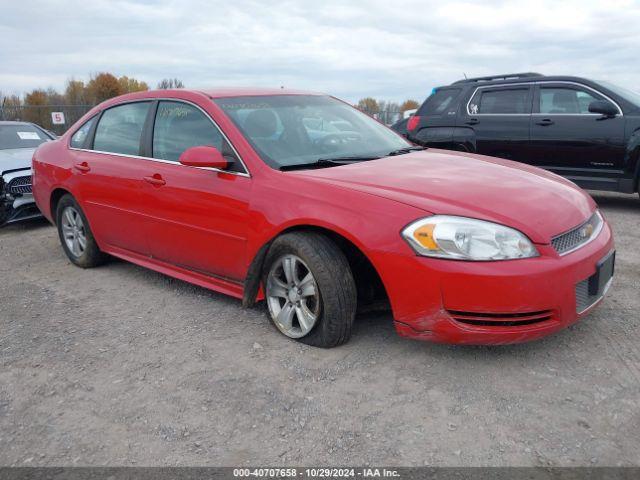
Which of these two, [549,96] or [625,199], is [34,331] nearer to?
[549,96]

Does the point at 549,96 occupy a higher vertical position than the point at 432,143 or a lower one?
higher

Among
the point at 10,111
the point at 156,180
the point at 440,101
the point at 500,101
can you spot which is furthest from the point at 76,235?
the point at 10,111

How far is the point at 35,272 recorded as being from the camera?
5.31m

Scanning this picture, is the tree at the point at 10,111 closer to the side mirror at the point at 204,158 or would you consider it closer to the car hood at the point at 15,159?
the car hood at the point at 15,159

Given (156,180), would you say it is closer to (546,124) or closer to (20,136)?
(546,124)

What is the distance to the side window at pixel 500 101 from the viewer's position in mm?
7789

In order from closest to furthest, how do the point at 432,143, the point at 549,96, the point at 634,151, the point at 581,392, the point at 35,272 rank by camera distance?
the point at 581,392 → the point at 35,272 → the point at 634,151 → the point at 549,96 → the point at 432,143

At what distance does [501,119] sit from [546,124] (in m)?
0.62

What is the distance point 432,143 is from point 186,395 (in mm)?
6358

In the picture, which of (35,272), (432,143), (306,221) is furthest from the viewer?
(432,143)

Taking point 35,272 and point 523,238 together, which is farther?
point 35,272

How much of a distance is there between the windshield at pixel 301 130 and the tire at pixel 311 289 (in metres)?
0.59

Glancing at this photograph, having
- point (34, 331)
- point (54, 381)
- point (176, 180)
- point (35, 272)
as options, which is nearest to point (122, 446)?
point (54, 381)

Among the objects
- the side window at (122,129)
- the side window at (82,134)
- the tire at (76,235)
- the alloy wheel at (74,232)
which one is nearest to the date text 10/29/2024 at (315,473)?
the side window at (122,129)
